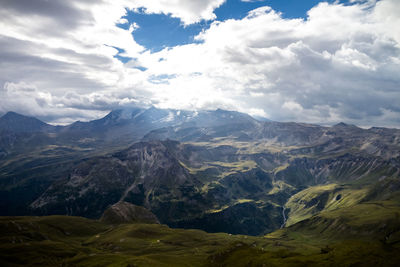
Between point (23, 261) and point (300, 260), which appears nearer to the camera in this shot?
point (300, 260)

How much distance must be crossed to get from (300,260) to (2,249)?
7946 inches

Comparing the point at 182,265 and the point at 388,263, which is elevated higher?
the point at 388,263

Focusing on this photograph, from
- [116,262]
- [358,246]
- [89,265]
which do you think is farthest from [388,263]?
[89,265]

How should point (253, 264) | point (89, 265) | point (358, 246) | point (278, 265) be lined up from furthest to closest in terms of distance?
point (89, 265), point (358, 246), point (253, 264), point (278, 265)

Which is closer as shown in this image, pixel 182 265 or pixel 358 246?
pixel 358 246

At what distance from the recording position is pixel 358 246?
17875 centimetres

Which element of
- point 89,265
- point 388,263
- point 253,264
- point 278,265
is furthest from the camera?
point 89,265

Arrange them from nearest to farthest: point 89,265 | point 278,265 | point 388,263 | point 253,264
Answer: point 388,263
point 278,265
point 253,264
point 89,265

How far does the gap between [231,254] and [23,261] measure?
14180 cm

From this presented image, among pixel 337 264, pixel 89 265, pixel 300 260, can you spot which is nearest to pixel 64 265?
pixel 89 265

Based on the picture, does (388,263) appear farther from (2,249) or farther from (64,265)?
(2,249)

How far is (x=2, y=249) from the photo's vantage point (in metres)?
200

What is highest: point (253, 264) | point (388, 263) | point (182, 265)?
point (388, 263)

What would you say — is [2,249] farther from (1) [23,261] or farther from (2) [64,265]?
(2) [64,265]
